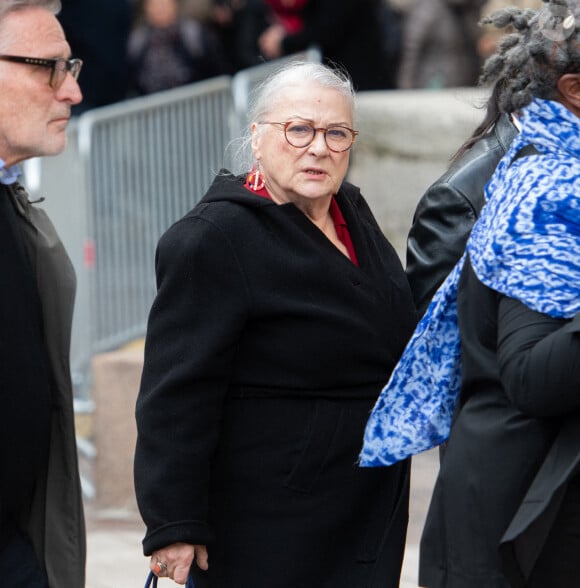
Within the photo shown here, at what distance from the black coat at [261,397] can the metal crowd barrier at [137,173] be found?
3558 millimetres

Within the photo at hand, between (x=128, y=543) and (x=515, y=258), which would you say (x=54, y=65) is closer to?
(x=515, y=258)

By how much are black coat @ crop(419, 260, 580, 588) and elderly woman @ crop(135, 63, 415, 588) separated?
510mm

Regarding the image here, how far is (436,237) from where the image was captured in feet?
11.2

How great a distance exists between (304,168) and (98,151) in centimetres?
370

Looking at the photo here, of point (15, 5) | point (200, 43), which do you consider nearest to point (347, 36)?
point (200, 43)

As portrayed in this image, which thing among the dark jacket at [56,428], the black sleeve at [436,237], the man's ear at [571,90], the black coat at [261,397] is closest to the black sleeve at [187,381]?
the black coat at [261,397]

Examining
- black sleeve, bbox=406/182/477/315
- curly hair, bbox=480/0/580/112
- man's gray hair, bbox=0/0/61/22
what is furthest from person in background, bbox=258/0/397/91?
curly hair, bbox=480/0/580/112

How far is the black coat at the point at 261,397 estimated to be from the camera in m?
3.12

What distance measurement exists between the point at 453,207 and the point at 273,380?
0.62 meters

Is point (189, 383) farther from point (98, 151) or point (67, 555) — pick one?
point (98, 151)

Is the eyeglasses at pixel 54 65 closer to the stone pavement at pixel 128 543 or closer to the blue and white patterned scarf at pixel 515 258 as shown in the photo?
the blue and white patterned scarf at pixel 515 258

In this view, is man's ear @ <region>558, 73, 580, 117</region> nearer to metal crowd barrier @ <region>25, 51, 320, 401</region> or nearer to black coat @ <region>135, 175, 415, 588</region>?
black coat @ <region>135, 175, 415, 588</region>

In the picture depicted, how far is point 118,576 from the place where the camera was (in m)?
5.55

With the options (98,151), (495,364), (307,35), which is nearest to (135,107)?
(98,151)
